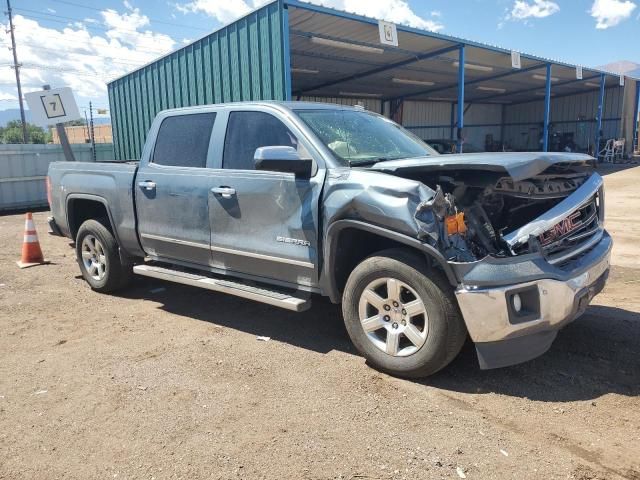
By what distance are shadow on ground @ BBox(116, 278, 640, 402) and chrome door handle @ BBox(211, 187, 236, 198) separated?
1235 millimetres

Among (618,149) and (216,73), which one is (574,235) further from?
(618,149)

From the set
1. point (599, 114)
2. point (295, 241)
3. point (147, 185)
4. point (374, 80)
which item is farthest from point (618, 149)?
point (295, 241)

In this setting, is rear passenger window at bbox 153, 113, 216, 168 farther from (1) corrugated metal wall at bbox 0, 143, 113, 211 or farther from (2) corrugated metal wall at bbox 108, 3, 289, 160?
(1) corrugated metal wall at bbox 0, 143, 113, 211

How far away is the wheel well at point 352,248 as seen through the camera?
12.3 ft

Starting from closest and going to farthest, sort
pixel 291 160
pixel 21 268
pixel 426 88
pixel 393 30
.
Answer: pixel 291 160, pixel 21 268, pixel 393 30, pixel 426 88

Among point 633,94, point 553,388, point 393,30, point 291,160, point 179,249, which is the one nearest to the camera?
point 553,388

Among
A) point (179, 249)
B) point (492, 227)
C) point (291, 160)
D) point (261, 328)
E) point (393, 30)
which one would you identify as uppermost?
point (393, 30)

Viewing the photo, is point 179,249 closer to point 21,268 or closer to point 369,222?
point 369,222

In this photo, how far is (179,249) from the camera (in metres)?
4.90

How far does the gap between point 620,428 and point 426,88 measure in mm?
23696

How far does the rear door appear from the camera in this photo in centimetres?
464

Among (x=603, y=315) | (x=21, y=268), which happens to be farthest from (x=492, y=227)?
(x=21, y=268)

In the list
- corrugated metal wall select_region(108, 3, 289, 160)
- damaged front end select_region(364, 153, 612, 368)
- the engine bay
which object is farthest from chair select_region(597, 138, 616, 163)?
damaged front end select_region(364, 153, 612, 368)

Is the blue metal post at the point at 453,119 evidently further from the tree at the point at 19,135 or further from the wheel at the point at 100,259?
the tree at the point at 19,135
